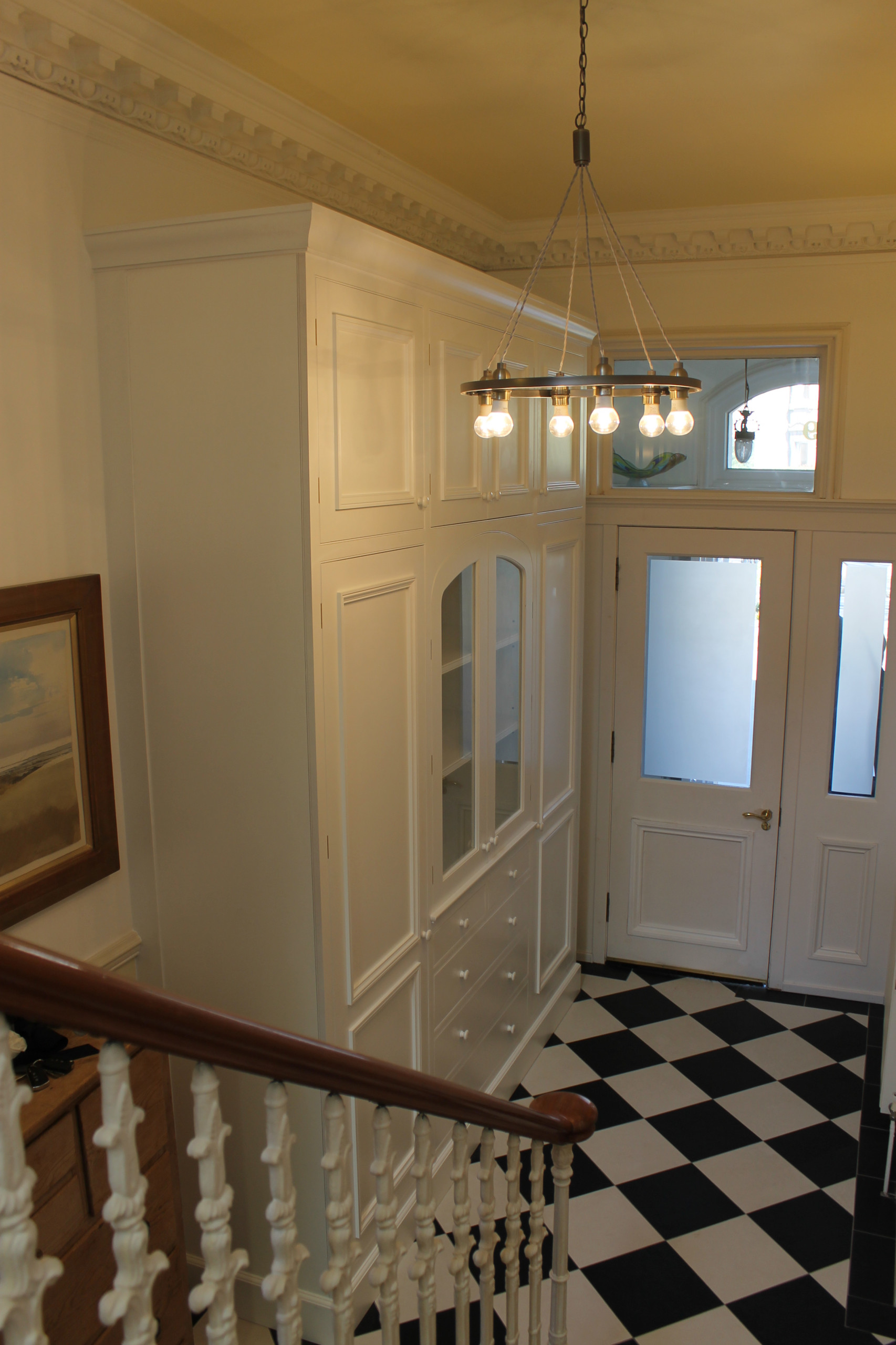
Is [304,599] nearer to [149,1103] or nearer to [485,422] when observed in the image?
[485,422]

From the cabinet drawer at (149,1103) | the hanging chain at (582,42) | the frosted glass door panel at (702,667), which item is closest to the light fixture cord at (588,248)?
the hanging chain at (582,42)

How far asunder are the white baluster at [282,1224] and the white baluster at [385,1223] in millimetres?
193

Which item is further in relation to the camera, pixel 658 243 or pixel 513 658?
pixel 658 243

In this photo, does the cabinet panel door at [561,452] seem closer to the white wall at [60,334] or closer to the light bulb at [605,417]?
the light bulb at [605,417]

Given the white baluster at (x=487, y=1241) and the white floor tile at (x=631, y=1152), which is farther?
the white floor tile at (x=631, y=1152)

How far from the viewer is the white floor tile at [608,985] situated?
436 centimetres

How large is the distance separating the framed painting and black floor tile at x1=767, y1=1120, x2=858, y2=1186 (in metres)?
2.44

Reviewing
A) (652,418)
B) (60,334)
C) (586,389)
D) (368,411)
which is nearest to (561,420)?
(586,389)

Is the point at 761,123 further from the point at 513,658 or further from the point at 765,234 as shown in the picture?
the point at 513,658

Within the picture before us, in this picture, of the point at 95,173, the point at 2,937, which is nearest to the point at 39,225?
the point at 95,173

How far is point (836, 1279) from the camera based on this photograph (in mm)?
2803

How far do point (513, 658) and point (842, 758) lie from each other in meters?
1.68

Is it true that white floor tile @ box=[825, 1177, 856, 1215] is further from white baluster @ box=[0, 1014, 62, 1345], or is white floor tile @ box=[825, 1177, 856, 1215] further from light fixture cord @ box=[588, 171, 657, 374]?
white baluster @ box=[0, 1014, 62, 1345]

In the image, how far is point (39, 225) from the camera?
2074 mm
